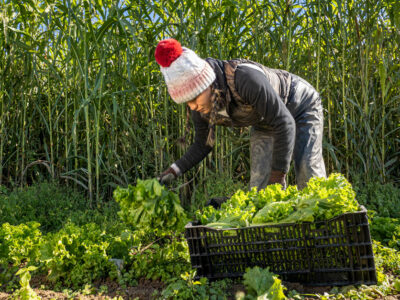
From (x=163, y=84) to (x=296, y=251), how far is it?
2650mm

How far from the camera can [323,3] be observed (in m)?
4.13

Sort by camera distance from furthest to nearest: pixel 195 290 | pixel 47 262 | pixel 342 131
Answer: pixel 342 131
pixel 47 262
pixel 195 290

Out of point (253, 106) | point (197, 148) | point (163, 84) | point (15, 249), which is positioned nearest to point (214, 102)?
point (253, 106)

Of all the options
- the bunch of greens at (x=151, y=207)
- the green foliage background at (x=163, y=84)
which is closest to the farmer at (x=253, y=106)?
the bunch of greens at (x=151, y=207)

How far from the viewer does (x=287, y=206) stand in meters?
2.13

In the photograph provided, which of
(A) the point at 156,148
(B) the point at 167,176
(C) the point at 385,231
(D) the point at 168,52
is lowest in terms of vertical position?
(C) the point at 385,231

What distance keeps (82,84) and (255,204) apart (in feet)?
9.06

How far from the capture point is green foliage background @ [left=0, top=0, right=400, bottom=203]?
161 inches

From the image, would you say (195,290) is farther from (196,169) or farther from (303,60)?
(303,60)

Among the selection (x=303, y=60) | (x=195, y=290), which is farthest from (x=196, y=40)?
(x=195, y=290)

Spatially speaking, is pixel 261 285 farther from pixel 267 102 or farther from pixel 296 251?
pixel 267 102

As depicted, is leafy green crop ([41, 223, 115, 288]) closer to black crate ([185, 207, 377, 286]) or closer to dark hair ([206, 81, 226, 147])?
black crate ([185, 207, 377, 286])

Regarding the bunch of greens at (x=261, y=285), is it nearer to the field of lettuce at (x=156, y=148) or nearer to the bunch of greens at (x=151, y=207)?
the field of lettuce at (x=156, y=148)

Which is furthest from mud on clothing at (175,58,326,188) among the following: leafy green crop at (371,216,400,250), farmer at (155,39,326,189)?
leafy green crop at (371,216,400,250)
